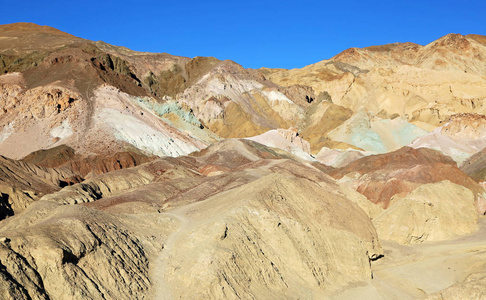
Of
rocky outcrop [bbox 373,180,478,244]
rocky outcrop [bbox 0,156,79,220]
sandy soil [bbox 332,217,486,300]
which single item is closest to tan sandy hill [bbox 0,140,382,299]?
sandy soil [bbox 332,217,486,300]

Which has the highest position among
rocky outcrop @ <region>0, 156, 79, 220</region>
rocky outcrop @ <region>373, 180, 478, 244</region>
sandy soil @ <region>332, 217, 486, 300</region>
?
rocky outcrop @ <region>0, 156, 79, 220</region>

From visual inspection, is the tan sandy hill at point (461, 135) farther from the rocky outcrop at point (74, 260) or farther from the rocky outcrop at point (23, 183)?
the rocky outcrop at point (74, 260)

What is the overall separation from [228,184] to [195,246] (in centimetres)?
1731

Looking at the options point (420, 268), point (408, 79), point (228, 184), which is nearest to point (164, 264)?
point (420, 268)

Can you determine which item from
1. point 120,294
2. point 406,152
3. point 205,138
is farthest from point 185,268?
point 205,138

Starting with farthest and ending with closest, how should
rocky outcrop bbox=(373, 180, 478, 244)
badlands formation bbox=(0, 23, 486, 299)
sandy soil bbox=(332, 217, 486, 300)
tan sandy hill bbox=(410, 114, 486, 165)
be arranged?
tan sandy hill bbox=(410, 114, 486, 165) → rocky outcrop bbox=(373, 180, 478, 244) → sandy soil bbox=(332, 217, 486, 300) → badlands formation bbox=(0, 23, 486, 299)

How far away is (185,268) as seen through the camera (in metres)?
22.8

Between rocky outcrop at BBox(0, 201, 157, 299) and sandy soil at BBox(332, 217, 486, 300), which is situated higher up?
rocky outcrop at BBox(0, 201, 157, 299)

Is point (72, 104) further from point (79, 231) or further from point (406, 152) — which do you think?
point (79, 231)

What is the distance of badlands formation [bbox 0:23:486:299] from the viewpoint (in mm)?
22203

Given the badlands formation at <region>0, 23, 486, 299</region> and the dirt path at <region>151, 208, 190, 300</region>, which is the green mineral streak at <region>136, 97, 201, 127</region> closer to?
the badlands formation at <region>0, 23, 486, 299</region>

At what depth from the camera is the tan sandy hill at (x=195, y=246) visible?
19406mm

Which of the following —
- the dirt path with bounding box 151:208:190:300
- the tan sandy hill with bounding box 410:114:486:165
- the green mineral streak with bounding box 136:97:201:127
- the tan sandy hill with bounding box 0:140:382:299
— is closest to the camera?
the tan sandy hill with bounding box 0:140:382:299

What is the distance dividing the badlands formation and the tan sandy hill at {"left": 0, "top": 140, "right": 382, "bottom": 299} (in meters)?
0.08
